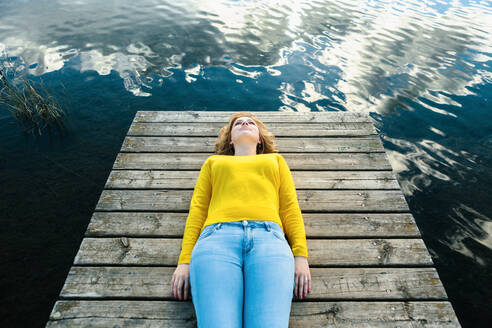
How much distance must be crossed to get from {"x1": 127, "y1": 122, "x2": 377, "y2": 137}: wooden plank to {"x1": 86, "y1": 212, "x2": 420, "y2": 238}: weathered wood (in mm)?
1482

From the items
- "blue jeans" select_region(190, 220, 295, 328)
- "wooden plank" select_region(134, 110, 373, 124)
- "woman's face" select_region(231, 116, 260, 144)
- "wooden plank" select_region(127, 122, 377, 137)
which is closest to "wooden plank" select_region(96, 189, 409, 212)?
"woman's face" select_region(231, 116, 260, 144)

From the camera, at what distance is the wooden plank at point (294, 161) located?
3.45 metres

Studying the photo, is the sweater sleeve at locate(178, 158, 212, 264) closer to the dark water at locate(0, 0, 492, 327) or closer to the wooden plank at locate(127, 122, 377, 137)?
the wooden plank at locate(127, 122, 377, 137)

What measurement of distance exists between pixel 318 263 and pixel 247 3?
14.2 m

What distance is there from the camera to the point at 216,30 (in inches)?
397

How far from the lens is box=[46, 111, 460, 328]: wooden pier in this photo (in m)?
2.12

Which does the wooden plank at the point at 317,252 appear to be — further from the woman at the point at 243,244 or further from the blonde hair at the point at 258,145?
the blonde hair at the point at 258,145

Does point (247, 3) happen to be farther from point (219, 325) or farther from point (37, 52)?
point (219, 325)

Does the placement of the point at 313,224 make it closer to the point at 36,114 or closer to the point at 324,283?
the point at 324,283

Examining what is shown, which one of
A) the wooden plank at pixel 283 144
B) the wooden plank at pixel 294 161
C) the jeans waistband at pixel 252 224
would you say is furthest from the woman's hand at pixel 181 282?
the wooden plank at pixel 283 144

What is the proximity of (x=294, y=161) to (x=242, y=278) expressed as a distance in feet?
6.40

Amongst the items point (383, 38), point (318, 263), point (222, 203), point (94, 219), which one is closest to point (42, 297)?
point (94, 219)

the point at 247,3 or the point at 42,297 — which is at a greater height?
the point at 247,3

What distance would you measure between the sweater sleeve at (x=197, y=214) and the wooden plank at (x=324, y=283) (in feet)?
1.15
